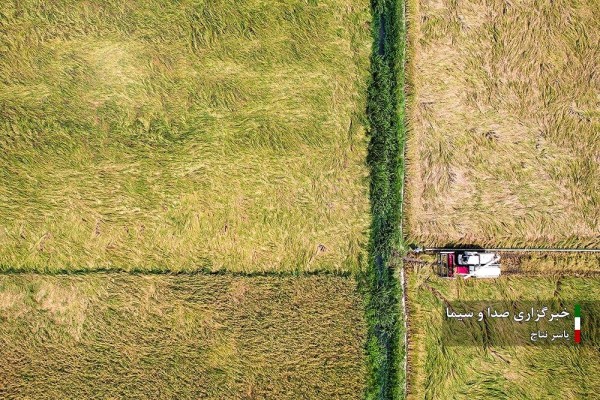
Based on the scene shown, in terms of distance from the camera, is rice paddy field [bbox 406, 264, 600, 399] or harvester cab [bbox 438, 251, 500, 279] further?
rice paddy field [bbox 406, 264, 600, 399]

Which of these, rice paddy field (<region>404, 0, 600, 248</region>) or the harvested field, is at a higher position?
rice paddy field (<region>404, 0, 600, 248</region>)

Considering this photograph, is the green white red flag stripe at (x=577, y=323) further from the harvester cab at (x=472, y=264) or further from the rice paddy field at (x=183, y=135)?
the rice paddy field at (x=183, y=135)

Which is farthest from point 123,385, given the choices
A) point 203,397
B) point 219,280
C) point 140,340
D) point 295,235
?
point 295,235

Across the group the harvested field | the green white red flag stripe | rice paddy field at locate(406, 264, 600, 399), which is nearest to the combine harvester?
rice paddy field at locate(406, 264, 600, 399)

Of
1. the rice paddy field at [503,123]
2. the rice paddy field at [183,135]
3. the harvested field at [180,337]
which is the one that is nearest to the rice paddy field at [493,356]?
the rice paddy field at [503,123]

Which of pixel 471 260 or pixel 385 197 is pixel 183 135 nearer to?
pixel 385 197

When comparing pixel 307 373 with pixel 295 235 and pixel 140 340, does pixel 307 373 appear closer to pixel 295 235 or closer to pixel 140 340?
pixel 295 235

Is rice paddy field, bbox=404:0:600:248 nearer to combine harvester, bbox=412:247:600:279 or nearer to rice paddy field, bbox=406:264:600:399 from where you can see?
combine harvester, bbox=412:247:600:279
